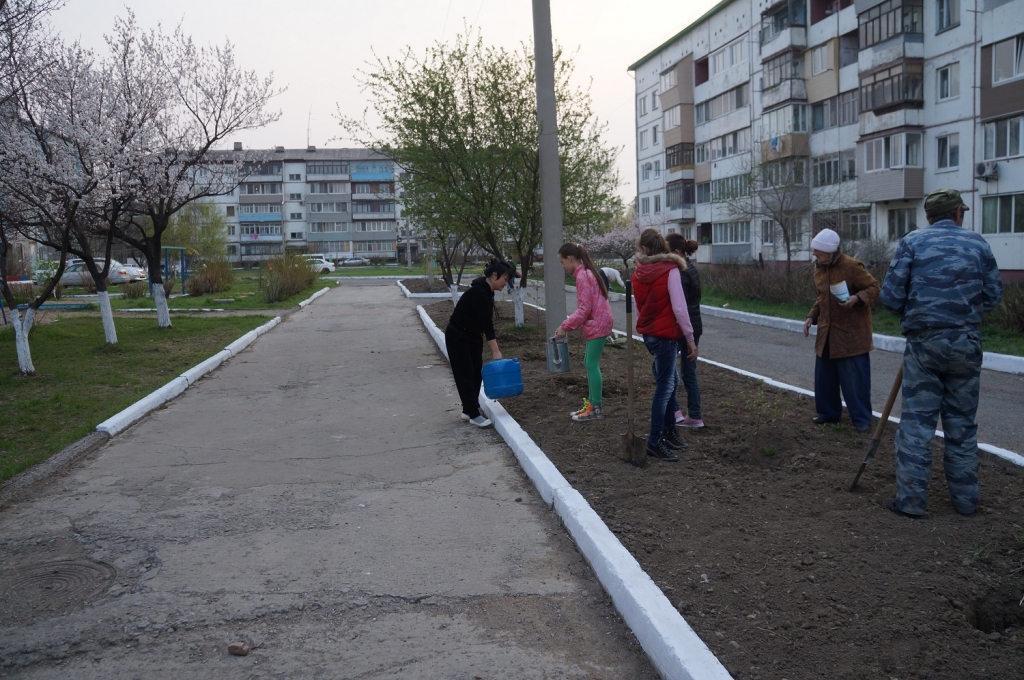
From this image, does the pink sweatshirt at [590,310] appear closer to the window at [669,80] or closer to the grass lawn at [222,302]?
the grass lawn at [222,302]

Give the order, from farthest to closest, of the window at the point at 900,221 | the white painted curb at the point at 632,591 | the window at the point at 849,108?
the window at the point at 849,108 → the window at the point at 900,221 → the white painted curb at the point at 632,591

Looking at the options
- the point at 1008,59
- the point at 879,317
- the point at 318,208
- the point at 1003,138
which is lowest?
A: the point at 879,317

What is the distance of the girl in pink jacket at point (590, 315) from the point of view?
25.5ft

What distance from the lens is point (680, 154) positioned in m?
54.5

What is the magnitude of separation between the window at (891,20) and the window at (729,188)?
7.63 m

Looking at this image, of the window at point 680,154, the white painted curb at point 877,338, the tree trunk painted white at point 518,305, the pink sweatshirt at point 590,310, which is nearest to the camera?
the pink sweatshirt at point 590,310

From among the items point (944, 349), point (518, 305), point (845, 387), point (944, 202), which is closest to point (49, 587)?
point (944, 349)

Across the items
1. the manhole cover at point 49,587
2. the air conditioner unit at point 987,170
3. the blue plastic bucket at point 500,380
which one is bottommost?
the manhole cover at point 49,587

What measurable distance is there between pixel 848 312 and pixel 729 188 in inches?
1617

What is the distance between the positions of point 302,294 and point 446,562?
29052 millimetres

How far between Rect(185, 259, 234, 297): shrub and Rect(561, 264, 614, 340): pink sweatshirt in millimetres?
28634

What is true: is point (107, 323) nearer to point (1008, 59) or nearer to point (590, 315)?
point (590, 315)

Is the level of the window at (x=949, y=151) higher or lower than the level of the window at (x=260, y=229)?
lower

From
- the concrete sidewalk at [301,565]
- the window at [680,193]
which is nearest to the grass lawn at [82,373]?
the concrete sidewalk at [301,565]
